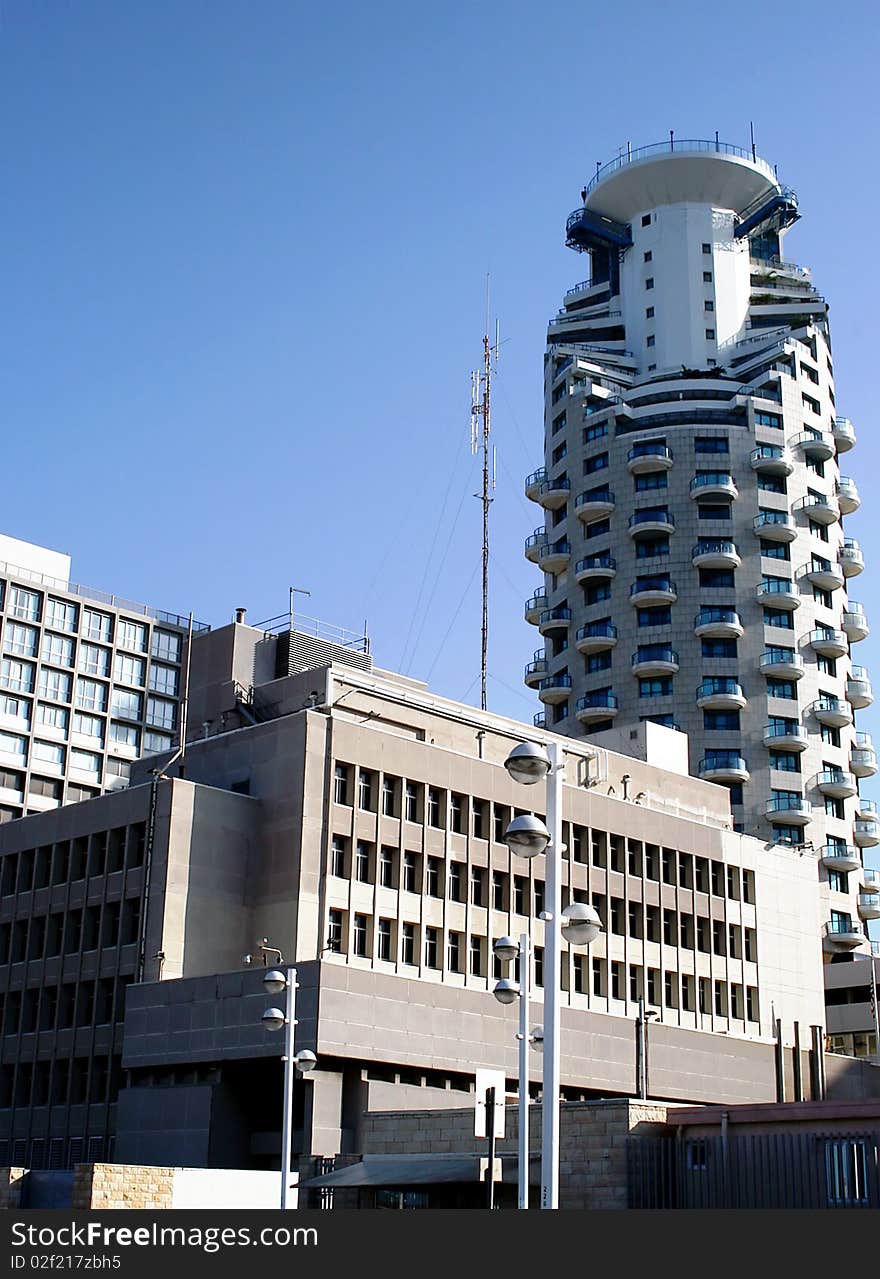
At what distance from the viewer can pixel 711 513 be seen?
121562mm

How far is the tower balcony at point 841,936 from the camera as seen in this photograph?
111062 mm

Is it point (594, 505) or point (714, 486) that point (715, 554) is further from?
point (594, 505)

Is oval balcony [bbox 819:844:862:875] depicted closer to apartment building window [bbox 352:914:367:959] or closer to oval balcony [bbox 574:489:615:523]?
oval balcony [bbox 574:489:615:523]

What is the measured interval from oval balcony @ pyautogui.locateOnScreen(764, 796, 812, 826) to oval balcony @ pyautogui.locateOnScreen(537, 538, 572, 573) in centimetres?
2680

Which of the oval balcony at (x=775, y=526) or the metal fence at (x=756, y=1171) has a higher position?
the oval balcony at (x=775, y=526)

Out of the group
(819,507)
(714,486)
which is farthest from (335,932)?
(819,507)

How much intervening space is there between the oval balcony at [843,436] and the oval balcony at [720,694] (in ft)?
90.8

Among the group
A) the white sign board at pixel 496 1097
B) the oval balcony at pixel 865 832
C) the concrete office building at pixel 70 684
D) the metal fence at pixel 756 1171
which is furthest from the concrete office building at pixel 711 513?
the white sign board at pixel 496 1097

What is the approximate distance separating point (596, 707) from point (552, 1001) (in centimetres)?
9958

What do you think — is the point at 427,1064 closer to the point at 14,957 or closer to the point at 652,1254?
the point at 14,957

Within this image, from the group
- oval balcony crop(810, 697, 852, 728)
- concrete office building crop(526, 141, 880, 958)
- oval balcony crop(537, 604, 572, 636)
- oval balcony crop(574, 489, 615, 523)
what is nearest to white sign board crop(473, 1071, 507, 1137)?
concrete office building crop(526, 141, 880, 958)

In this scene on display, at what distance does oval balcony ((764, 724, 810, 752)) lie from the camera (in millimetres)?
114000

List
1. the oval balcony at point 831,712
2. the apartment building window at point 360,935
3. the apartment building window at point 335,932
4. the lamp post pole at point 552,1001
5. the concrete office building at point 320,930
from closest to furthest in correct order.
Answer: the lamp post pole at point 552,1001 → the concrete office building at point 320,930 → the apartment building window at point 335,932 → the apartment building window at point 360,935 → the oval balcony at point 831,712

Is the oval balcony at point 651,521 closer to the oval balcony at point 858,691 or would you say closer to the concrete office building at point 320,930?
the oval balcony at point 858,691
